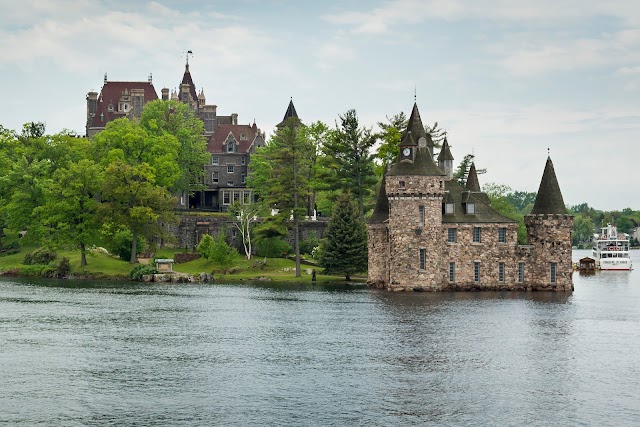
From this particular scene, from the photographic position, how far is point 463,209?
76.6m

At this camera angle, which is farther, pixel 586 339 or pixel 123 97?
pixel 123 97

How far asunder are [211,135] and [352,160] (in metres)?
38.9

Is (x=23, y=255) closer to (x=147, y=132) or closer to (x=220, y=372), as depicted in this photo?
(x=147, y=132)

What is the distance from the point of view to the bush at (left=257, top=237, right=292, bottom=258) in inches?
4006

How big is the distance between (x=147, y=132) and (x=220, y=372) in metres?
76.6

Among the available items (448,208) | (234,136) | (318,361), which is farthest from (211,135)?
(318,361)

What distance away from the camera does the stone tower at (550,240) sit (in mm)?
75500

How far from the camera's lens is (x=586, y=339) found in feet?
161

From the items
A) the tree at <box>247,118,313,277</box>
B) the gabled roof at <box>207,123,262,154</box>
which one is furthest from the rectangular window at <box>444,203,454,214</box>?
the gabled roof at <box>207,123,262,154</box>

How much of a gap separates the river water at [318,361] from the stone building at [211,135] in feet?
209

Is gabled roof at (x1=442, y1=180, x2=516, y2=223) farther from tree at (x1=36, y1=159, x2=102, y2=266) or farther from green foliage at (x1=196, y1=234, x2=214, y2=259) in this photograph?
tree at (x1=36, y1=159, x2=102, y2=266)

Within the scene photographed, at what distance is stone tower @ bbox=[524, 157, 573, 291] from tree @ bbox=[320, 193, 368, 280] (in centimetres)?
1799

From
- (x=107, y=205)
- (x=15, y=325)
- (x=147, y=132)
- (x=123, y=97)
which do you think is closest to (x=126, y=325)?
(x=15, y=325)

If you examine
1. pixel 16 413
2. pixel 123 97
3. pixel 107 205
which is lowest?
pixel 16 413
